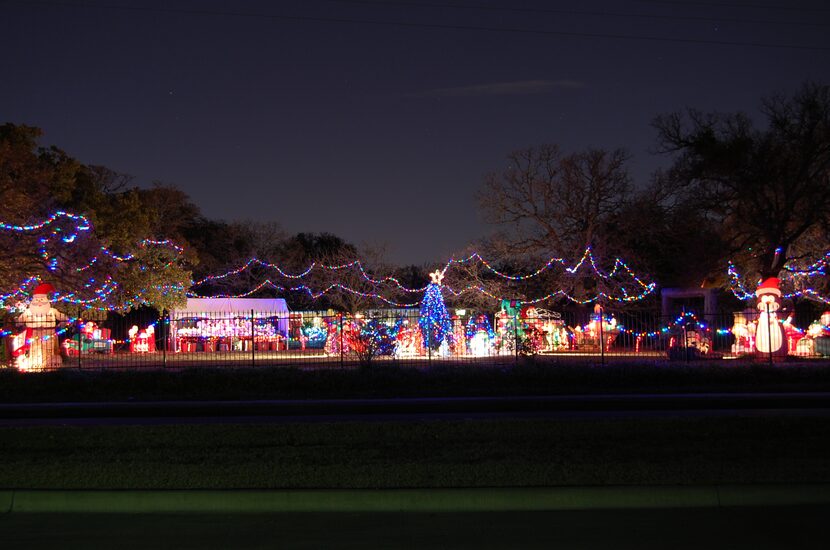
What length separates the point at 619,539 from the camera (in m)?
7.12

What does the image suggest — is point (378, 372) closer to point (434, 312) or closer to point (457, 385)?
point (457, 385)

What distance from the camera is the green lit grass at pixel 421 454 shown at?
8898mm

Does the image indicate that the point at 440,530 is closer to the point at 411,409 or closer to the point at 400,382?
the point at 411,409

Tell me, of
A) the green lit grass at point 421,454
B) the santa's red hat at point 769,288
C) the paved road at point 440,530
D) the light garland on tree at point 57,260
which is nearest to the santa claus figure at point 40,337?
the light garland on tree at point 57,260

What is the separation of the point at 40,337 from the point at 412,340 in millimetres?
12389

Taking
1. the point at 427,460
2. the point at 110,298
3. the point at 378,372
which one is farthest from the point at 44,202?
the point at 427,460

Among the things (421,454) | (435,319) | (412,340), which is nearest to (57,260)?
(412,340)

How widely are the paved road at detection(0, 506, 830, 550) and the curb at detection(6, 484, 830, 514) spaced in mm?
143

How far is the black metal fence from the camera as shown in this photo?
2603 cm

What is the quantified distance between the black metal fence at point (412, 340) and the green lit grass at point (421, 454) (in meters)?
9.77

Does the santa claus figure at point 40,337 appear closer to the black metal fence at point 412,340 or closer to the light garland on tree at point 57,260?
the black metal fence at point 412,340

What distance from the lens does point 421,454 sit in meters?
10.3

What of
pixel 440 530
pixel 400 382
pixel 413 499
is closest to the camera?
pixel 440 530

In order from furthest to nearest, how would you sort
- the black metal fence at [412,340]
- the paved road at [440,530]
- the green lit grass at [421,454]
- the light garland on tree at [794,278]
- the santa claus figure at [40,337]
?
the light garland on tree at [794,278]
the santa claus figure at [40,337]
the black metal fence at [412,340]
the green lit grass at [421,454]
the paved road at [440,530]
